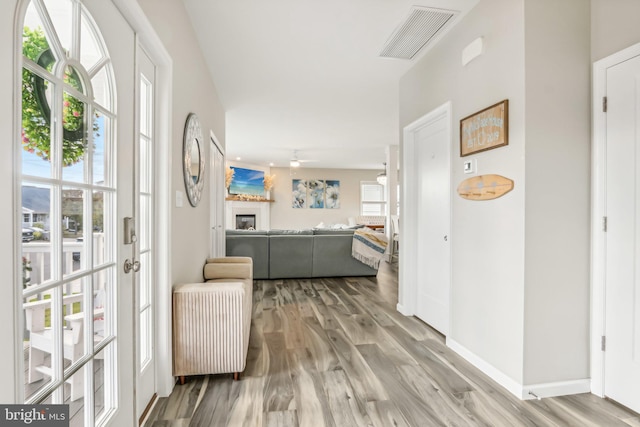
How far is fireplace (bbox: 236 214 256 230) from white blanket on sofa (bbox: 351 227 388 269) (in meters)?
5.15

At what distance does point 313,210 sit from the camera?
417 inches

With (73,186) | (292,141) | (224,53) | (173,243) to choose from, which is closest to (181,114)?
(173,243)

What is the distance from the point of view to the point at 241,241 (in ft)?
17.0

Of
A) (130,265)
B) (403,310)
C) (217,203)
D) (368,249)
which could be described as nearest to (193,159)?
(130,265)

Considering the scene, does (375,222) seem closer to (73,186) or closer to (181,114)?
(181,114)

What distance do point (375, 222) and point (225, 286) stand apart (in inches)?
353

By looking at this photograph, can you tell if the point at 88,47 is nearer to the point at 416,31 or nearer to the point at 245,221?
the point at 416,31

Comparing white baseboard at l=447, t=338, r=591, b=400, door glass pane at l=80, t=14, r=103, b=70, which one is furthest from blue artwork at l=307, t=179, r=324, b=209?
door glass pane at l=80, t=14, r=103, b=70

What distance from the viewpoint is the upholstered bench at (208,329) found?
2.01m

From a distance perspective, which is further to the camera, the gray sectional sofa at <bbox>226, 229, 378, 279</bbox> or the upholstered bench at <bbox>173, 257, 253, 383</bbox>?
the gray sectional sofa at <bbox>226, 229, 378, 279</bbox>

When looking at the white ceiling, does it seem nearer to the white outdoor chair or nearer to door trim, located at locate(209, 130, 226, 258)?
door trim, located at locate(209, 130, 226, 258)

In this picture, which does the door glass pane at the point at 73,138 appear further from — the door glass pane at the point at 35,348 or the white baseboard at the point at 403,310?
the white baseboard at the point at 403,310

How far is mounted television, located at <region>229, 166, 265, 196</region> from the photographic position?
929 centimetres

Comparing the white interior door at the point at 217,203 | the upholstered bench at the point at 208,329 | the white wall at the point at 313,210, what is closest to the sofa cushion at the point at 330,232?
the white interior door at the point at 217,203
